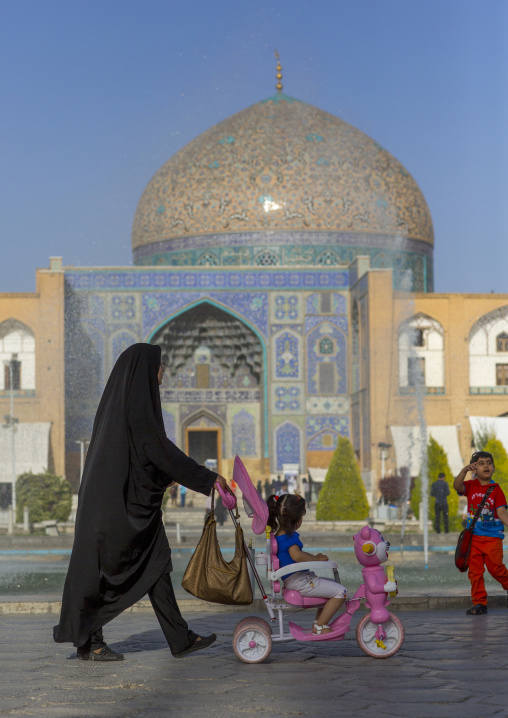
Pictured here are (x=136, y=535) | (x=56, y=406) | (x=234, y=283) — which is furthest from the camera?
(x=234, y=283)

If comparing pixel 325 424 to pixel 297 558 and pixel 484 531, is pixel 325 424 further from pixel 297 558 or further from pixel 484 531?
pixel 297 558

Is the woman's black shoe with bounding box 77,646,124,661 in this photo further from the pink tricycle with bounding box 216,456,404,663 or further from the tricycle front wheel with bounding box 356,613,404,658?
the tricycle front wheel with bounding box 356,613,404,658

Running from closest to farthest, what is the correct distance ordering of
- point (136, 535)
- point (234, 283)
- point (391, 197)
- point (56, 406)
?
1. point (136, 535)
2. point (56, 406)
3. point (234, 283)
4. point (391, 197)

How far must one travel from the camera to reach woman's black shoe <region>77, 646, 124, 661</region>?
153 inches

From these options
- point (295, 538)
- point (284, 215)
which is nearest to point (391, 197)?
point (284, 215)

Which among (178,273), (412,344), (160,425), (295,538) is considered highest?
(178,273)

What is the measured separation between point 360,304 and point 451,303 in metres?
1.81

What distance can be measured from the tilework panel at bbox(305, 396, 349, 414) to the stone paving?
19944 mm

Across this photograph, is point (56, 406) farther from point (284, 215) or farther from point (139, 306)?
point (284, 215)

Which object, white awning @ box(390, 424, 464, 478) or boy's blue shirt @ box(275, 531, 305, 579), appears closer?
boy's blue shirt @ box(275, 531, 305, 579)

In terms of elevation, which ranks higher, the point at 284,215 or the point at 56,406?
the point at 284,215

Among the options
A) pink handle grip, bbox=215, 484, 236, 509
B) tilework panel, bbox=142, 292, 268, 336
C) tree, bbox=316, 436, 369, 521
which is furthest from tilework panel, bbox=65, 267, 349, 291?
pink handle grip, bbox=215, 484, 236, 509

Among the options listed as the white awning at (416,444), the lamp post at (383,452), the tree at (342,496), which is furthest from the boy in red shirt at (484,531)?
the white awning at (416,444)

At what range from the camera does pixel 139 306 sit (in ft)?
80.1
